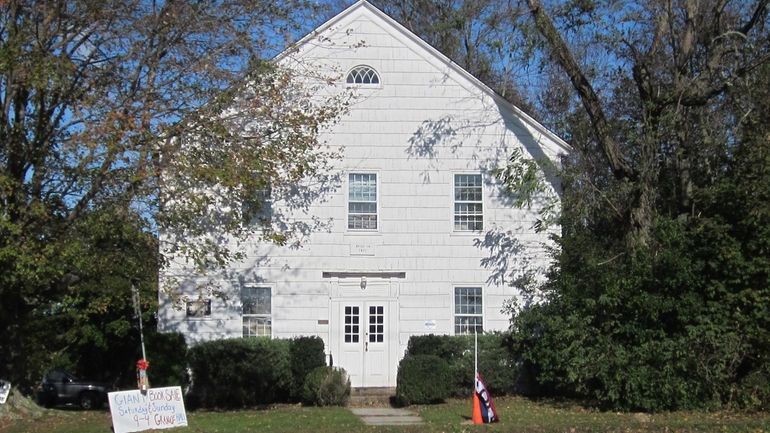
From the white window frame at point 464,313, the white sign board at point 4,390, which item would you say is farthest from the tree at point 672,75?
the white sign board at point 4,390

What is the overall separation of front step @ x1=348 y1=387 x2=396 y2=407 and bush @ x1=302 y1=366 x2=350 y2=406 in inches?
17.4

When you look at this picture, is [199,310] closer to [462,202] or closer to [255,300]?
[255,300]

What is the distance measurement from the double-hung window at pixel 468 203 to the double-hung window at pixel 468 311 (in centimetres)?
156

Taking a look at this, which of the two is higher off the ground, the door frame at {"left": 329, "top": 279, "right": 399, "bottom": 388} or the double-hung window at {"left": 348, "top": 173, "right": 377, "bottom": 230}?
the double-hung window at {"left": 348, "top": 173, "right": 377, "bottom": 230}

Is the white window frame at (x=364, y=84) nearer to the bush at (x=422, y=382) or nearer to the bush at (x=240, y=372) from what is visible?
the bush at (x=240, y=372)

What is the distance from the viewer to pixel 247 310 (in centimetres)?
2114

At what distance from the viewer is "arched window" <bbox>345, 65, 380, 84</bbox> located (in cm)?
2180

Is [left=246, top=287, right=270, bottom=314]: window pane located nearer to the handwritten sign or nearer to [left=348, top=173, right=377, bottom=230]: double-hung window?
[left=348, top=173, right=377, bottom=230]: double-hung window

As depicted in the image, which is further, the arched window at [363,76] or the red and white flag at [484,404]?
the arched window at [363,76]

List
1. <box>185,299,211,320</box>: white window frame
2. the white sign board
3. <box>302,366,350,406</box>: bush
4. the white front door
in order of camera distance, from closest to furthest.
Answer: the white sign board, <box>302,366,350,406</box>: bush, <box>185,299,211,320</box>: white window frame, the white front door

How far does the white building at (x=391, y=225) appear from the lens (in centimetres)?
2109

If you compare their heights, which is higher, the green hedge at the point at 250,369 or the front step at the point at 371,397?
the green hedge at the point at 250,369

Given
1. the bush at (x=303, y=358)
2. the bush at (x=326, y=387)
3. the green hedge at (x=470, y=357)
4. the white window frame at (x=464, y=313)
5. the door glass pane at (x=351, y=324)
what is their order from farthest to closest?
the white window frame at (x=464, y=313) < the door glass pane at (x=351, y=324) < the green hedge at (x=470, y=357) < the bush at (x=303, y=358) < the bush at (x=326, y=387)

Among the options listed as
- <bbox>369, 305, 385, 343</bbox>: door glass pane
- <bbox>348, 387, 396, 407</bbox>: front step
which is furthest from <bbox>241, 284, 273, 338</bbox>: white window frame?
<bbox>348, 387, 396, 407</bbox>: front step
